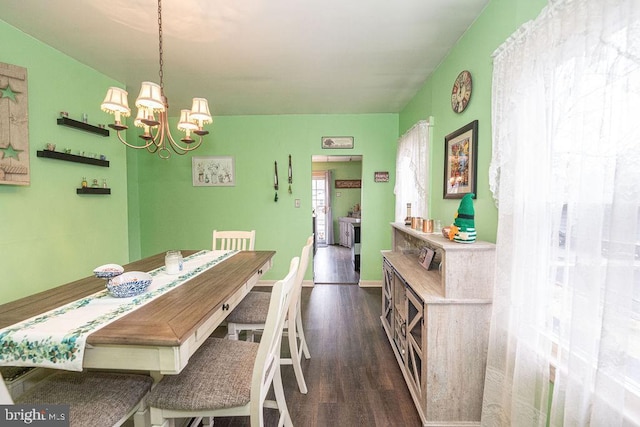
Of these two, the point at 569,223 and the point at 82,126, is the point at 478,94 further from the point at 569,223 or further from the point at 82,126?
the point at 82,126

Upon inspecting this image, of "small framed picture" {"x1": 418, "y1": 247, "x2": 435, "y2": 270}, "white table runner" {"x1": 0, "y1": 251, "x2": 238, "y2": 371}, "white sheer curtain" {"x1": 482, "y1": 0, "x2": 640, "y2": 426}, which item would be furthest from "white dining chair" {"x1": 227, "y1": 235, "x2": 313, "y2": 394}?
"white sheer curtain" {"x1": 482, "y1": 0, "x2": 640, "y2": 426}

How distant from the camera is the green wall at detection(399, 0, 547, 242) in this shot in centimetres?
146

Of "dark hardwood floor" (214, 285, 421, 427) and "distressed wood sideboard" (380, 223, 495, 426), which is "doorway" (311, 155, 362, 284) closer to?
"dark hardwood floor" (214, 285, 421, 427)

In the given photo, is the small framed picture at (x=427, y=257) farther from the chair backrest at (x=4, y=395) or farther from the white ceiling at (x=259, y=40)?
the chair backrest at (x=4, y=395)

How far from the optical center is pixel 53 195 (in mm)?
2215

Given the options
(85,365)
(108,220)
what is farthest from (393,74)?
(108,220)

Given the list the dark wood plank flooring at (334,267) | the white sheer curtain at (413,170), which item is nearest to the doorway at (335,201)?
the dark wood plank flooring at (334,267)

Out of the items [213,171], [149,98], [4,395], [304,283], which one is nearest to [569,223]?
[4,395]

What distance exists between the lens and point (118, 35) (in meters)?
1.96

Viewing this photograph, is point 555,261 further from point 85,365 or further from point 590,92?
point 85,365

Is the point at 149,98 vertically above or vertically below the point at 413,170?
above

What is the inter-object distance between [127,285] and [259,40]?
6.36 ft

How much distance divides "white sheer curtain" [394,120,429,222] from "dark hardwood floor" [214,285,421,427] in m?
1.34

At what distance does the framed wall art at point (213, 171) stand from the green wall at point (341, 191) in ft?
11.9
